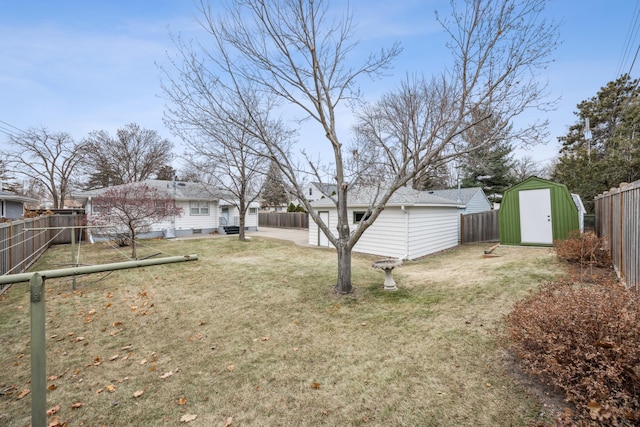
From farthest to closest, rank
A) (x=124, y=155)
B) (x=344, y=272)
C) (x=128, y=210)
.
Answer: (x=124, y=155) → (x=128, y=210) → (x=344, y=272)

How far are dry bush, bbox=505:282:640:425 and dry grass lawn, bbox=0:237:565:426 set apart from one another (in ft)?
1.16

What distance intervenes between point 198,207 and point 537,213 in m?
19.6

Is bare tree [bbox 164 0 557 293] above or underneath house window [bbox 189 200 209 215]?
above

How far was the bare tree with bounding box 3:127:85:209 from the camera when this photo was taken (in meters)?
24.0

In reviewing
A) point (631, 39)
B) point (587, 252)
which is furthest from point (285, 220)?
point (631, 39)

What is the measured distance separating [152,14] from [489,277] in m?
10.0

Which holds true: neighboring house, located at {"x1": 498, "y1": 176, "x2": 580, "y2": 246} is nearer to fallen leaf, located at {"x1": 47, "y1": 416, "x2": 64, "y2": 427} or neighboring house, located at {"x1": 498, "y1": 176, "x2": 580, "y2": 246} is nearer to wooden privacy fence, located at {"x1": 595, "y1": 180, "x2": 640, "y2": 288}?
wooden privacy fence, located at {"x1": 595, "y1": 180, "x2": 640, "y2": 288}

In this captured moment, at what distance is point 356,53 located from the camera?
6074mm

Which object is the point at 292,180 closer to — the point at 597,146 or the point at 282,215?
the point at 282,215

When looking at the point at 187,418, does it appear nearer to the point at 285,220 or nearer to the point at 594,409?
the point at 594,409

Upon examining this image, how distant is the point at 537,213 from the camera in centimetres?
1045

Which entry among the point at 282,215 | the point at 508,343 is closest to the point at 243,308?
the point at 508,343

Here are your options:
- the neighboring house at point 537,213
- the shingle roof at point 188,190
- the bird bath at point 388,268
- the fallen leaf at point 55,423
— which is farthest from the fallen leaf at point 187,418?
the shingle roof at point 188,190

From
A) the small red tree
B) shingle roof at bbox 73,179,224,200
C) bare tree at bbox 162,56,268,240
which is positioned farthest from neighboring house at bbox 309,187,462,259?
shingle roof at bbox 73,179,224,200
